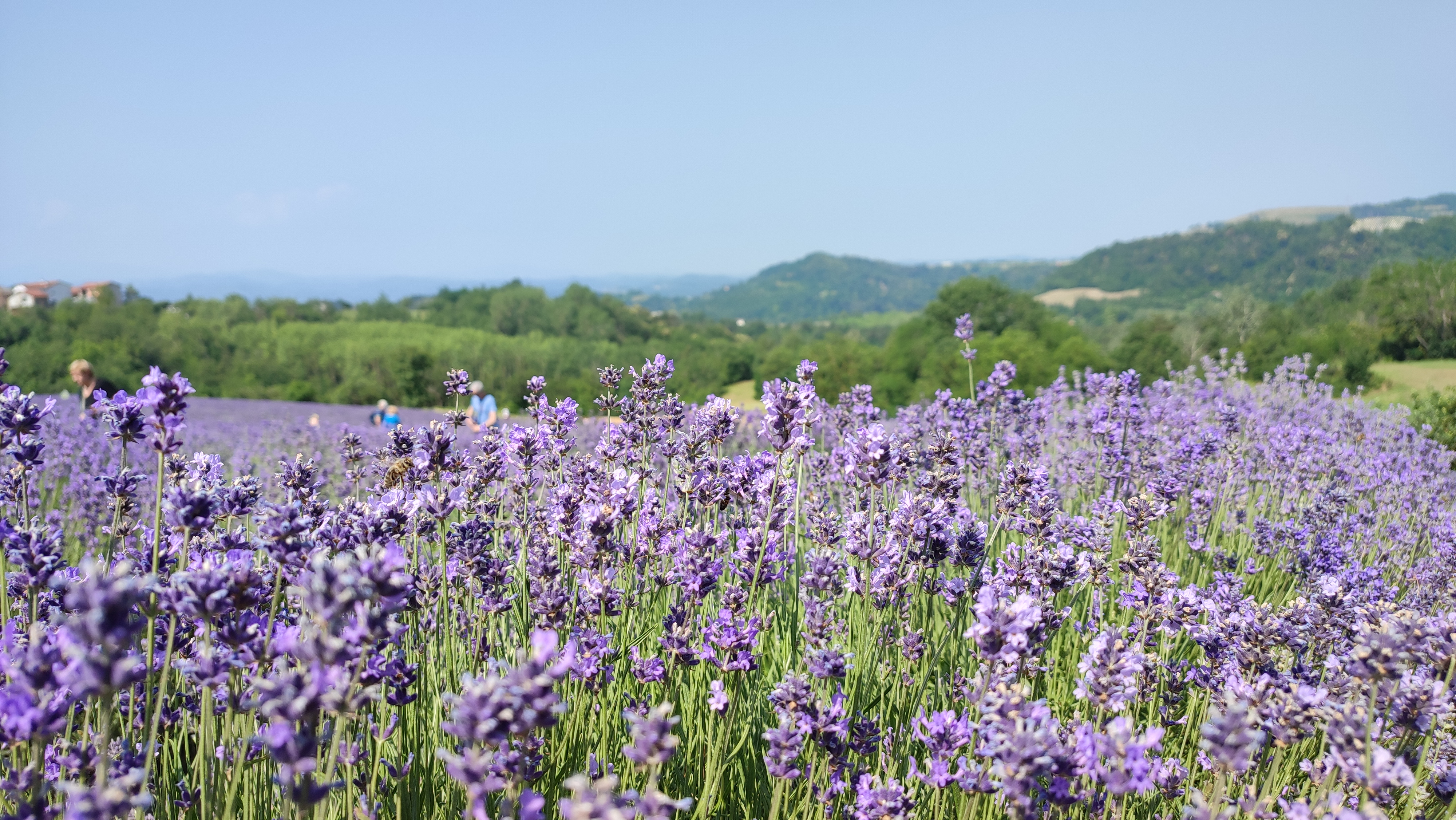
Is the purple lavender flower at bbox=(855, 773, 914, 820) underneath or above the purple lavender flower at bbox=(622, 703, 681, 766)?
underneath

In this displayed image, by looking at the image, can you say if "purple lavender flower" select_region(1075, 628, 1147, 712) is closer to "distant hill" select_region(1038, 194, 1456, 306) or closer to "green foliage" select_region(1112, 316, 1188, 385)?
"green foliage" select_region(1112, 316, 1188, 385)

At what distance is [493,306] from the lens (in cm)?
6756

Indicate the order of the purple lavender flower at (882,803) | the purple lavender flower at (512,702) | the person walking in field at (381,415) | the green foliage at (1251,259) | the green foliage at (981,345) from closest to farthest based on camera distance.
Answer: the purple lavender flower at (512,702)
the purple lavender flower at (882,803)
the person walking in field at (381,415)
the green foliage at (981,345)
the green foliage at (1251,259)

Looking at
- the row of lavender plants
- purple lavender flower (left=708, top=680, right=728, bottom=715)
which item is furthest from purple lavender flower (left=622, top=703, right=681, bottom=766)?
purple lavender flower (left=708, top=680, right=728, bottom=715)

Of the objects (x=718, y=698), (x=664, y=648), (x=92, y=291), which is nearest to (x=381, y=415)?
(x=664, y=648)

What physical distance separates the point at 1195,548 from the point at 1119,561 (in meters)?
1.87

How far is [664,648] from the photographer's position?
107 inches

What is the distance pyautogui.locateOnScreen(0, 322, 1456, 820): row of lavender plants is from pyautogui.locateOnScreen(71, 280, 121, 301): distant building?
63489 mm

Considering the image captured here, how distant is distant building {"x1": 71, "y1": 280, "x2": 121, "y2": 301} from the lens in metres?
52.3

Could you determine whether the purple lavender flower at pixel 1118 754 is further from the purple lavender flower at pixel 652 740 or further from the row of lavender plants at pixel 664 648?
the purple lavender flower at pixel 652 740

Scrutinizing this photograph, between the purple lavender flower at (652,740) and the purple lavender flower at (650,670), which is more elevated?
the purple lavender flower at (652,740)

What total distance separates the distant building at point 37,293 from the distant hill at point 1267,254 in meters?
136

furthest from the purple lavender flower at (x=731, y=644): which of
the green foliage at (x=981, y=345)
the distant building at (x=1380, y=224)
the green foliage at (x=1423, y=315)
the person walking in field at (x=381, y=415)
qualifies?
the distant building at (x=1380, y=224)

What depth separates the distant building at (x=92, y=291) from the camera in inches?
2058
